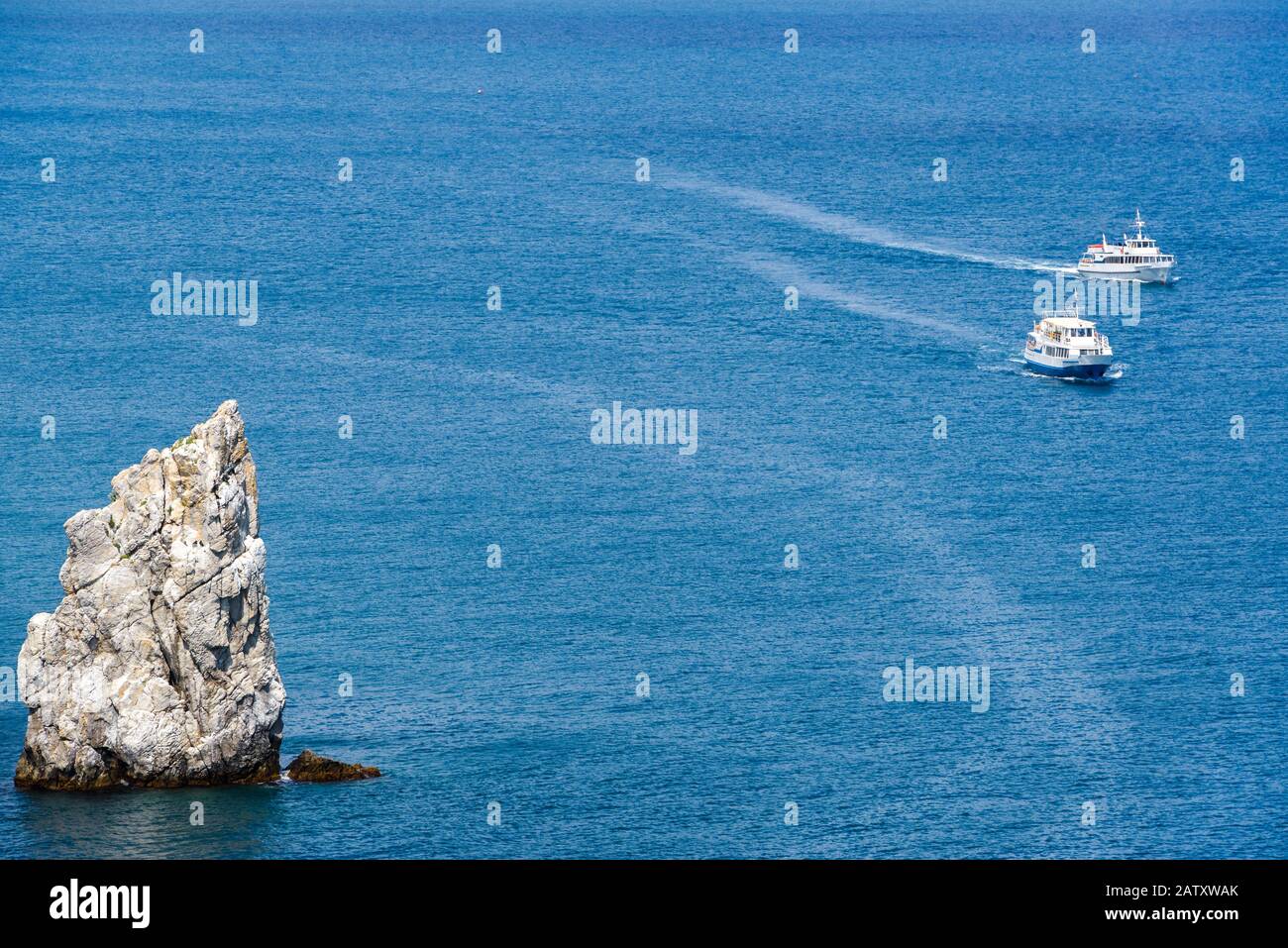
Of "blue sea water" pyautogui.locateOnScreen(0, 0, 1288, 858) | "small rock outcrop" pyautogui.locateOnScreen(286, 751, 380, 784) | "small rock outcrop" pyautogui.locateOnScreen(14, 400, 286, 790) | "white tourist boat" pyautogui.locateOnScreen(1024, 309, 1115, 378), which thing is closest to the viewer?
"small rock outcrop" pyautogui.locateOnScreen(14, 400, 286, 790)

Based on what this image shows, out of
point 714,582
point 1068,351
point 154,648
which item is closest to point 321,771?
point 154,648

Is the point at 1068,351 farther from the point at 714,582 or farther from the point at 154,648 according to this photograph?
the point at 154,648

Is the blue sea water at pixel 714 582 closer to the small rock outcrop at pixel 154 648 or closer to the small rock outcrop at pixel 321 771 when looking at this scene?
the small rock outcrop at pixel 321 771

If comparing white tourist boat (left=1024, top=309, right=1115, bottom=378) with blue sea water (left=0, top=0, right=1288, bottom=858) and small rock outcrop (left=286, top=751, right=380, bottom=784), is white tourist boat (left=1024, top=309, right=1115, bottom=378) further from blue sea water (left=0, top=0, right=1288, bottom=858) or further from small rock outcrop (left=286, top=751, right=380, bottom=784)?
small rock outcrop (left=286, top=751, right=380, bottom=784)

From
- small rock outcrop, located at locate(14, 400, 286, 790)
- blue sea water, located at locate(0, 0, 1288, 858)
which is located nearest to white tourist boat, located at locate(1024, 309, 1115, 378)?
blue sea water, located at locate(0, 0, 1288, 858)

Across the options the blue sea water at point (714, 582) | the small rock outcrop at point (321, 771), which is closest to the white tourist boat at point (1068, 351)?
the blue sea water at point (714, 582)
